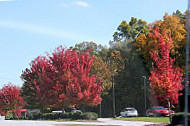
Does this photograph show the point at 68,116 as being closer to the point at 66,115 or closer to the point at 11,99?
the point at 66,115

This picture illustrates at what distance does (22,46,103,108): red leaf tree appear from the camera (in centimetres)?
3562

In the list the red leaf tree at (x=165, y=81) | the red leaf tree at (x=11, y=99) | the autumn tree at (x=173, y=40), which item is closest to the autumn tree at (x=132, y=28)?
the autumn tree at (x=173, y=40)

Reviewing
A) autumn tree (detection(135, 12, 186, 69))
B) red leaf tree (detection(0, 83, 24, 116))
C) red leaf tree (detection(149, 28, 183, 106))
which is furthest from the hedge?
autumn tree (detection(135, 12, 186, 69))

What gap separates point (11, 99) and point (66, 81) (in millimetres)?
14338

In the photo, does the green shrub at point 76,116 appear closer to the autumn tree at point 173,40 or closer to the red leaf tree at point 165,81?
the red leaf tree at point 165,81

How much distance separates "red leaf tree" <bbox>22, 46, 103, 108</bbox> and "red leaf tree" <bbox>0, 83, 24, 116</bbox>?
807 centimetres

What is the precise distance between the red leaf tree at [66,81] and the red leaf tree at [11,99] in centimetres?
807

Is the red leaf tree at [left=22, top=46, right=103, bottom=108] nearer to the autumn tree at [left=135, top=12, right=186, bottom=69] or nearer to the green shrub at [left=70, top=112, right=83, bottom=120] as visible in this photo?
the green shrub at [left=70, top=112, right=83, bottom=120]

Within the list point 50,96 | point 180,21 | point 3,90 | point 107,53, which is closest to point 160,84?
point 50,96

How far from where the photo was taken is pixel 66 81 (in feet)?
122

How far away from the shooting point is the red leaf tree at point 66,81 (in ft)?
117

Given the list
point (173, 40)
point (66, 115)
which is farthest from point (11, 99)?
point (173, 40)

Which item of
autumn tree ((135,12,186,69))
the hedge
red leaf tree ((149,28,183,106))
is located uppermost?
autumn tree ((135,12,186,69))

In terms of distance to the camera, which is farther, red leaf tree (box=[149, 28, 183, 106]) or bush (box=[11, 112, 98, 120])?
bush (box=[11, 112, 98, 120])
